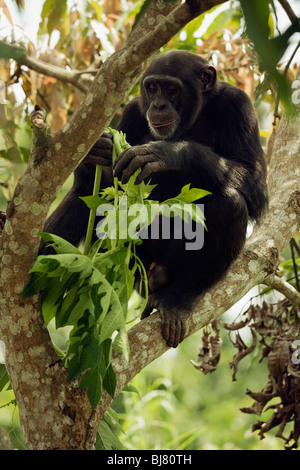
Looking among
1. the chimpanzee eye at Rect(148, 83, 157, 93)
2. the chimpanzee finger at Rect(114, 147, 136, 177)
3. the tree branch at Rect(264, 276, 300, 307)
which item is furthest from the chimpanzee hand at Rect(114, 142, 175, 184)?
the tree branch at Rect(264, 276, 300, 307)

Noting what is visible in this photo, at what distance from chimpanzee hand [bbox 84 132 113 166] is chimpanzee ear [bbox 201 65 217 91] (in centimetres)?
142

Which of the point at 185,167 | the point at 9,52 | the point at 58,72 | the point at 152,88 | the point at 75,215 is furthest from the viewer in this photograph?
the point at 58,72

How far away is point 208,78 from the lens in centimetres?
402

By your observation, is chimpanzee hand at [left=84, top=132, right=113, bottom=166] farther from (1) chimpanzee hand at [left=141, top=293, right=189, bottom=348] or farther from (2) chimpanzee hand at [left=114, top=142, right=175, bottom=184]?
(1) chimpanzee hand at [left=141, top=293, right=189, bottom=348]

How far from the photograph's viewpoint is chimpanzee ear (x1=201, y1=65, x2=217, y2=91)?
13.1ft

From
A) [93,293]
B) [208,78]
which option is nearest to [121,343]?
[93,293]

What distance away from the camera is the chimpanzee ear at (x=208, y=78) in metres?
4.00

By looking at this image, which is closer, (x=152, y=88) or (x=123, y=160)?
(x=123, y=160)

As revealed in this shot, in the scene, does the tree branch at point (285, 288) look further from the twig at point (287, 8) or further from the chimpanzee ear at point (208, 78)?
the twig at point (287, 8)

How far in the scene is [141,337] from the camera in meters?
2.78

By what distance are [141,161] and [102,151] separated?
0.73 ft

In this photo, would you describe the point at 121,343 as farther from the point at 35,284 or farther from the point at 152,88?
the point at 152,88

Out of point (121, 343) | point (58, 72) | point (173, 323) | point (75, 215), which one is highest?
point (58, 72)

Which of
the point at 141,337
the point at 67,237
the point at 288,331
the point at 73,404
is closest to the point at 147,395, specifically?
the point at 288,331
